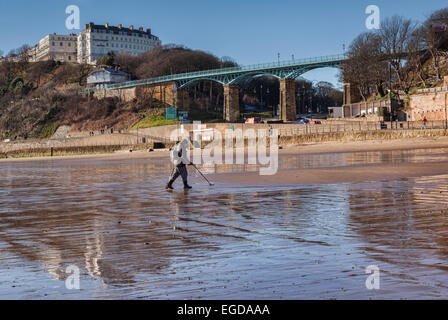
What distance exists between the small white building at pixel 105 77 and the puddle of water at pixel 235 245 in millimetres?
131704

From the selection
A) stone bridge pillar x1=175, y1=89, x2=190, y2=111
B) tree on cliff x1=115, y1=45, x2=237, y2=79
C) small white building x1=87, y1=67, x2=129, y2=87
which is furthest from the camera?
small white building x1=87, y1=67, x2=129, y2=87

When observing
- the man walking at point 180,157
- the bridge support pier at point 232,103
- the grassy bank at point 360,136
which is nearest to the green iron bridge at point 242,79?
the bridge support pier at point 232,103

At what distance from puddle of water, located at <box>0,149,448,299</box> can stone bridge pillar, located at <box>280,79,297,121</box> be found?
8441 cm

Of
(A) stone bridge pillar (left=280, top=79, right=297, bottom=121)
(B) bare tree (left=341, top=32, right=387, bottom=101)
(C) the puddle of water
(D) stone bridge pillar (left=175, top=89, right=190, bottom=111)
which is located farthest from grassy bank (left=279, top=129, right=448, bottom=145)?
(D) stone bridge pillar (left=175, top=89, right=190, bottom=111)

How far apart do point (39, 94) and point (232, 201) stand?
148 meters

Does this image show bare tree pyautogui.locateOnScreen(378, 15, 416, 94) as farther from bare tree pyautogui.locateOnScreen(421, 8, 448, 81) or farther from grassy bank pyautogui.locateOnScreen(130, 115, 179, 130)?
grassy bank pyautogui.locateOnScreen(130, 115, 179, 130)

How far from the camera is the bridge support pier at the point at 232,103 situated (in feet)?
363

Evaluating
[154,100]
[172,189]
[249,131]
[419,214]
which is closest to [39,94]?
[154,100]

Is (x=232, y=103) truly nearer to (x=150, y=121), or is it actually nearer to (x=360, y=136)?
(x=150, y=121)

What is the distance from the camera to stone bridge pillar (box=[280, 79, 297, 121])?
331 feet

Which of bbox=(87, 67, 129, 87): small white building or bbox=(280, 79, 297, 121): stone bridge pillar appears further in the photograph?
bbox=(87, 67, 129, 87): small white building

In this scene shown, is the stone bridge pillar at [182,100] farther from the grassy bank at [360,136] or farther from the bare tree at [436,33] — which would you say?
the grassy bank at [360,136]
